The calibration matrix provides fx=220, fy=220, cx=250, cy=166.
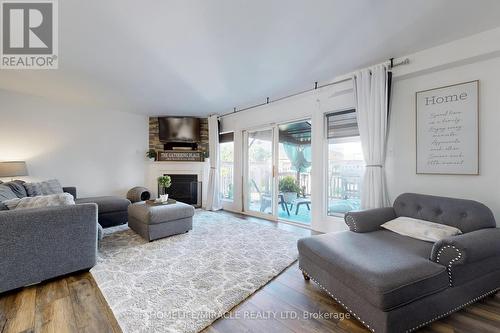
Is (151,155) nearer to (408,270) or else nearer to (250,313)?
(250,313)

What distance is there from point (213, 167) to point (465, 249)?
4.72 metres

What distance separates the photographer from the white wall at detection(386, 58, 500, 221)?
224cm

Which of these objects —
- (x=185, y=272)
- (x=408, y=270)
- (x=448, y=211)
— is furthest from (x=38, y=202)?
(x=448, y=211)

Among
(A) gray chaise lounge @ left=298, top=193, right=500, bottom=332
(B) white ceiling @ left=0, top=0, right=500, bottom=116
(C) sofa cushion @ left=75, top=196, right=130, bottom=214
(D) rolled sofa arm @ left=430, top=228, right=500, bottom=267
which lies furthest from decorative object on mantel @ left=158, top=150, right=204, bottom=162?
(D) rolled sofa arm @ left=430, top=228, right=500, bottom=267

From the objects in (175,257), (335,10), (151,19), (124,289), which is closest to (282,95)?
(335,10)

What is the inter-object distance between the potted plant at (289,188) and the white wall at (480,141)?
1873mm

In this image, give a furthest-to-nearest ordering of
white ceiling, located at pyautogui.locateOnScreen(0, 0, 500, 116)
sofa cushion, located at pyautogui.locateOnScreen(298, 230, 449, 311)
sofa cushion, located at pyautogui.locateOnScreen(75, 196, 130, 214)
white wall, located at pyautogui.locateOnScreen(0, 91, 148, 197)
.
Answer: white wall, located at pyautogui.locateOnScreen(0, 91, 148, 197) < sofa cushion, located at pyautogui.locateOnScreen(75, 196, 130, 214) < white ceiling, located at pyautogui.locateOnScreen(0, 0, 500, 116) < sofa cushion, located at pyautogui.locateOnScreen(298, 230, 449, 311)

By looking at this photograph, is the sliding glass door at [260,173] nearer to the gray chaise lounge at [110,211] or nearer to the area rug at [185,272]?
the area rug at [185,272]

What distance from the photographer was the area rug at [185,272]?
1.65 metres

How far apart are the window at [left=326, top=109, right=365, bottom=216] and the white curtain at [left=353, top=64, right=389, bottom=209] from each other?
355 millimetres

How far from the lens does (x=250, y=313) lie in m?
1.69

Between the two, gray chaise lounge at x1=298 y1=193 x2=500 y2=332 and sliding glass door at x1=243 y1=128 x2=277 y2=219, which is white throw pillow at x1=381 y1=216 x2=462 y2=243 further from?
sliding glass door at x1=243 y1=128 x2=277 y2=219

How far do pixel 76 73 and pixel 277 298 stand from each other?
3814 millimetres

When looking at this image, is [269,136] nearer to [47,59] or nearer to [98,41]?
[98,41]
